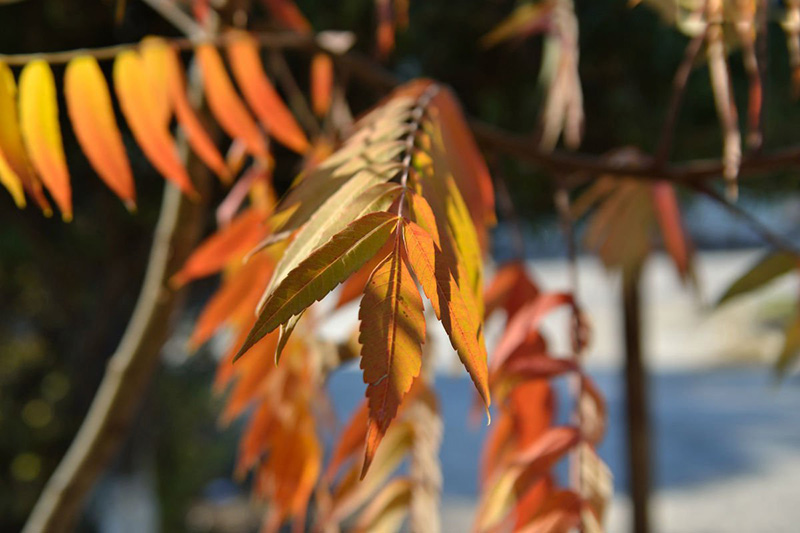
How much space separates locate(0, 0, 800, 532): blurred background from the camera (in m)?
0.99

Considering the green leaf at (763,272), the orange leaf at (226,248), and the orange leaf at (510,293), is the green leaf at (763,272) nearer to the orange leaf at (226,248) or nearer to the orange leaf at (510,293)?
the orange leaf at (510,293)

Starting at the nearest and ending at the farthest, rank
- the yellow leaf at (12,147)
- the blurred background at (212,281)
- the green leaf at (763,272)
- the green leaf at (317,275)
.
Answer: the green leaf at (317,275) < the yellow leaf at (12,147) < the green leaf at (763,272) < the blurred background at (212,281)

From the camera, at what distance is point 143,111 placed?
338mm

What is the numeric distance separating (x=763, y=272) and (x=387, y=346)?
26cm

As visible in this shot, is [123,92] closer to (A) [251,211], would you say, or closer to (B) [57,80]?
(A) [251,211]

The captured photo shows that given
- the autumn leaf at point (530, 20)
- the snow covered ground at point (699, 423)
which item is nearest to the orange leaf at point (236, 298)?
the autumn leaf at point (530, 20)

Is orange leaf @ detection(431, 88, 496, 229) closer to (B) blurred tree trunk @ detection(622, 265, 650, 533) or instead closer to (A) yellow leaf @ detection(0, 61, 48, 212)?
(A) yellow leaf @ detection(0, 61, 48, 212)

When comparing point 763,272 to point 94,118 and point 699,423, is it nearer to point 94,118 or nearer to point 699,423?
point 94,118

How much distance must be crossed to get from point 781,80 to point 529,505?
78cm

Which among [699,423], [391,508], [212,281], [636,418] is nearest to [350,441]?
[391,508]

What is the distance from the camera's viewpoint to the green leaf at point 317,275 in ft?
0.51

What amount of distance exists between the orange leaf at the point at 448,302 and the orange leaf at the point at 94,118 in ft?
0.59

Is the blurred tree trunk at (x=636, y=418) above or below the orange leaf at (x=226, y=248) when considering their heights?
above

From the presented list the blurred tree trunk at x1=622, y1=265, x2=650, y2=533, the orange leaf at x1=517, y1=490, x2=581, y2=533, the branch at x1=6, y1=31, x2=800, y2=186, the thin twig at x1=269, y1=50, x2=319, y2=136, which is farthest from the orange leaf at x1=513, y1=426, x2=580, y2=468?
the blurred tree trunk at x1=622, y1=265, x2=650, y2=533
